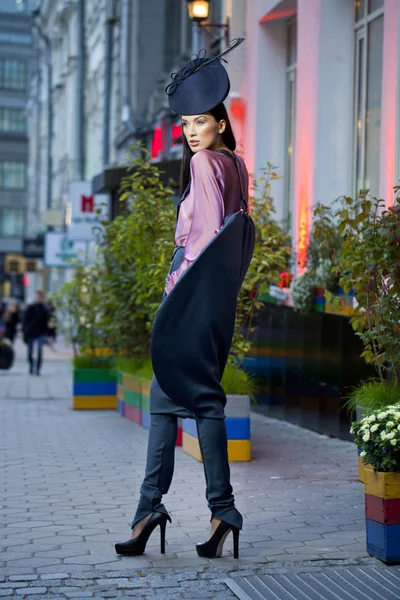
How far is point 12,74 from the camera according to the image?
79.9 metres

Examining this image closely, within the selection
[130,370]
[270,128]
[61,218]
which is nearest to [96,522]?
[130,370]

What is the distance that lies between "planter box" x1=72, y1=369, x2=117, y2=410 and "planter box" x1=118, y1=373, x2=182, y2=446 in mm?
545

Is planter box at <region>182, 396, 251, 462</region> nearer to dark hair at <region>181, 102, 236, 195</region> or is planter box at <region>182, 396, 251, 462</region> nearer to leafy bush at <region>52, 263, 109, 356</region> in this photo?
dark hair at <region>181, 102, 236, 195</region>

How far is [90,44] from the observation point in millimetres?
36875

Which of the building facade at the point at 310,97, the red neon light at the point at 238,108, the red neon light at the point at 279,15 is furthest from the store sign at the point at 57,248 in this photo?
the red neon light at the point at 279,15

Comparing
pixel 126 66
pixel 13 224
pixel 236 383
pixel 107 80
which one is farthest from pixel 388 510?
pixel 13 224

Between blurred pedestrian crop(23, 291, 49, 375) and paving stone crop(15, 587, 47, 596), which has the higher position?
blurred pedestrian crop(23, 291, 49, 375)

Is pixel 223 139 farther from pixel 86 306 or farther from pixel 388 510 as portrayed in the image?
pixel 86 306

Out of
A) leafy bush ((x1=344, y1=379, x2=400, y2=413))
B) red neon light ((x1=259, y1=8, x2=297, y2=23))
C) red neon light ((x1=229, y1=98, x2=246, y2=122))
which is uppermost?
red neon light ((x1=259, y1=8, x2=297, y2=23))

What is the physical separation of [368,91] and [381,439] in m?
6.57

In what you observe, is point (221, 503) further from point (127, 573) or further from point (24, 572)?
point (24, 572)

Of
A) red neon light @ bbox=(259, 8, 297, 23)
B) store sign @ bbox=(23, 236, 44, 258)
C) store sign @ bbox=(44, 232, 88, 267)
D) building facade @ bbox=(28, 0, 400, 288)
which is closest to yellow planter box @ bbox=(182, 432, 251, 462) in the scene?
building facade @ bbox=(28, 0, 400, 288)

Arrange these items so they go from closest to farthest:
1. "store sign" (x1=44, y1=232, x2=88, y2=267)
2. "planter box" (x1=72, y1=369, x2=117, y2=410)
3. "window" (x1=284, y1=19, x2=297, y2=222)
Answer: "planter box" (x1=72, y1=369, x2=117, y2=410) → "window" (x1=284, y1=19, x2=297, y2=222) → "store sign" (x1=44, y1=232, x2=88, y2=267)

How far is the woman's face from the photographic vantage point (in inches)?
223
